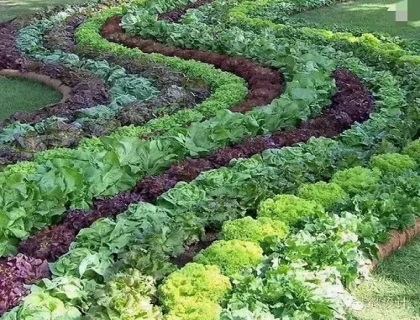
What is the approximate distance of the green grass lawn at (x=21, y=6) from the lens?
19.3 m

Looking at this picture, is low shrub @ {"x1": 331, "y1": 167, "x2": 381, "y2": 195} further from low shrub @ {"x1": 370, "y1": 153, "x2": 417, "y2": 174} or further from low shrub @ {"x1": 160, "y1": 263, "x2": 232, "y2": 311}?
low shrub @ {"x1": 160, "y1": 263, "x2": 232, "y2": 311}

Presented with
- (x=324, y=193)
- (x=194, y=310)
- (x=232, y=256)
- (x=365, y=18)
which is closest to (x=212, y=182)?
(x=324, y=193)

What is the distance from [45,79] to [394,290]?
7.93 metres

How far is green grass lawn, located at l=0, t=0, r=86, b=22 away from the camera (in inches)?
762

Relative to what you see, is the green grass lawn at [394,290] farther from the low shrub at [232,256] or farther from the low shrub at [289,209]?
the low shrub at [232,256]

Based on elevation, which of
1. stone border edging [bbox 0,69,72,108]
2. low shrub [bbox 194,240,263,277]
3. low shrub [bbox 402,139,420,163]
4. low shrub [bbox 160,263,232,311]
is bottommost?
stone border edging [bbox 0,69,72,108]

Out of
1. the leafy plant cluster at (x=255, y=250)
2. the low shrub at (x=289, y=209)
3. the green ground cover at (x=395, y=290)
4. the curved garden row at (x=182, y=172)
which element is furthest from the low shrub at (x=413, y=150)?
the low shrub at (x=289, y=209)

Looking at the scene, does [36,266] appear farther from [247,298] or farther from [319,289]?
[319,289]

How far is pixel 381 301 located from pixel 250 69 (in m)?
6.32

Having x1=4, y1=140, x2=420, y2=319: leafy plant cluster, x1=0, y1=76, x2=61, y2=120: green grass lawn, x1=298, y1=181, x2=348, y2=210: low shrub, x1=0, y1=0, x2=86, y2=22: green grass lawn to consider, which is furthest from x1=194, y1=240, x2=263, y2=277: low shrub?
x1=0, y1=0, x2=86, y2=22: green grass lawn

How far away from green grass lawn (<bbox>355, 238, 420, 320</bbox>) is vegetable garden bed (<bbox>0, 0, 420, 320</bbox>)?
0.14 m

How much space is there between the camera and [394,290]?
6328mm

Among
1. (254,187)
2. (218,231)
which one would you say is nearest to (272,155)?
(254,187)

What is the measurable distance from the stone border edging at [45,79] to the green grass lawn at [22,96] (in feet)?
0.21
